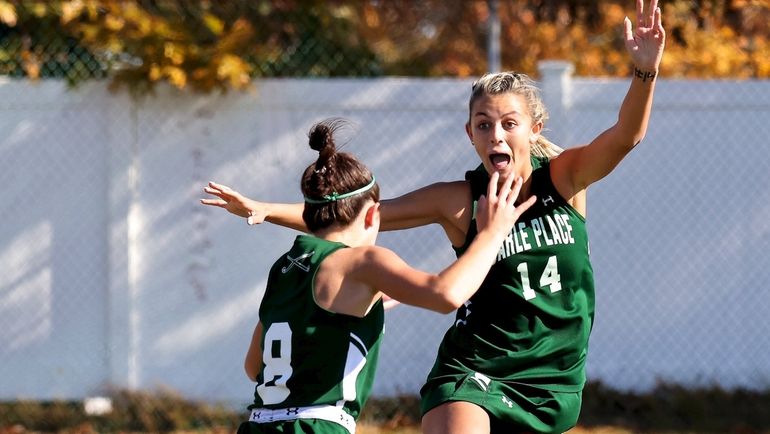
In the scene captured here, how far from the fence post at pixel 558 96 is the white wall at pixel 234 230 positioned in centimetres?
1

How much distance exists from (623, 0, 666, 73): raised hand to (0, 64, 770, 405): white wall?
155 inches

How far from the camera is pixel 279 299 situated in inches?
135

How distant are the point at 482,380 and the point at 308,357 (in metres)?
0.85

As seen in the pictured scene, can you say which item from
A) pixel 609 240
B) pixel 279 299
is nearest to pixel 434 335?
pixel 609 240

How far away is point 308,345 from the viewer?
333cm

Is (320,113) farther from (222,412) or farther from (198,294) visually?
(222,412)

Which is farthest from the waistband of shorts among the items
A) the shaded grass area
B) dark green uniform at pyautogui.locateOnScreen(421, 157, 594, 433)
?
the shaded grass area

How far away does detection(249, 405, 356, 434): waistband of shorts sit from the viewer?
335 cm

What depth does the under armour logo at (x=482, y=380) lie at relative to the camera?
3.94 meters

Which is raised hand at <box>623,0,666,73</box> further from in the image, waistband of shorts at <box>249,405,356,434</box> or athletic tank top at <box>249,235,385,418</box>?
waistband of shorts at <box>249,405,356,434</box>

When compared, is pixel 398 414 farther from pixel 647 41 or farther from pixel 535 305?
pixel 647 41

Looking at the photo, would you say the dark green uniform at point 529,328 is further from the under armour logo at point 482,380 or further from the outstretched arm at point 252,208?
the outstretched arm at point 252,208

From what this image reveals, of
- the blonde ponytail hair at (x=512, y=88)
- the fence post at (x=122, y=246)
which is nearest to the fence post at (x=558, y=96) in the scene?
the fence post at (x=122, y=246)

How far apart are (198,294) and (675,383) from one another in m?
3.24
